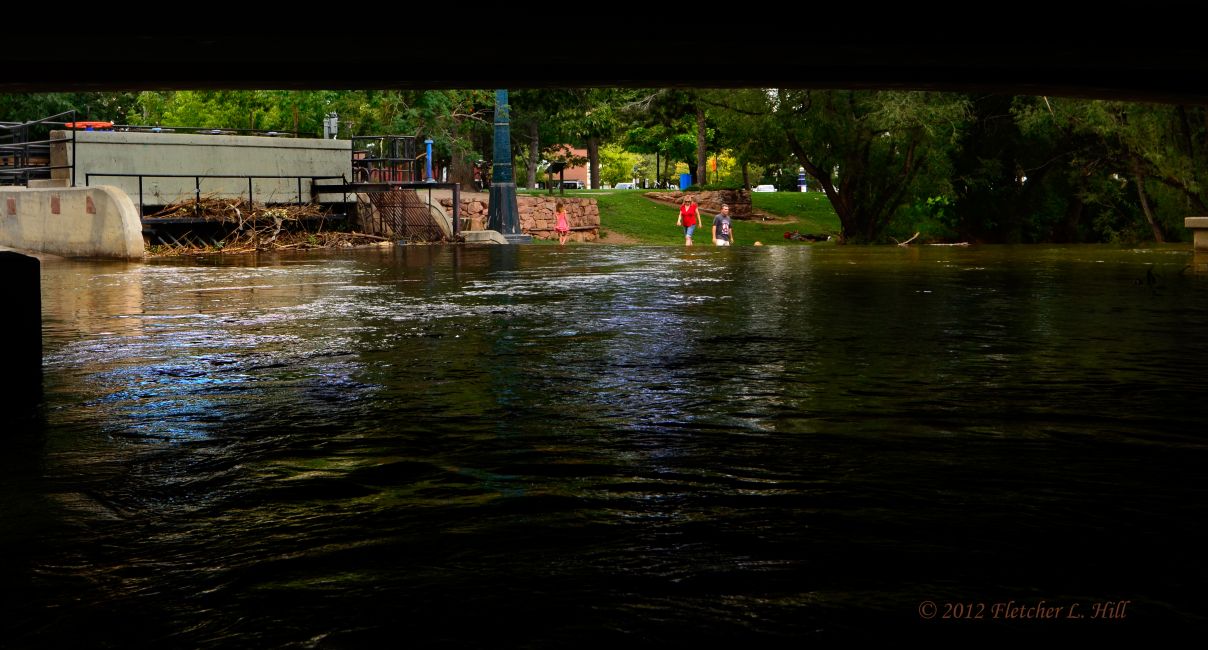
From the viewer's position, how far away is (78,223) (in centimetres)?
2878

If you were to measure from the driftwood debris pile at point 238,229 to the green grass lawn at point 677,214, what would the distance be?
66.0 ft

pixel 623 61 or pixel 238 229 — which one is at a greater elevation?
pixel 623 61

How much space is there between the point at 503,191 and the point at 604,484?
34.2 meters

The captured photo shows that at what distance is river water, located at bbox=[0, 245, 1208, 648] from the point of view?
3.93m

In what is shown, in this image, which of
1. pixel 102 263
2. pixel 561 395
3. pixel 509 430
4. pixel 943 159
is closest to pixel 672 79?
pixel 561 395

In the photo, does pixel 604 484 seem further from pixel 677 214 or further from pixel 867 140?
pixel 677 214

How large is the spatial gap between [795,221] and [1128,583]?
62454 mm

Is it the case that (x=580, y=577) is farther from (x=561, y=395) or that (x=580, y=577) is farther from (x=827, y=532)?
(x=561, y=395)

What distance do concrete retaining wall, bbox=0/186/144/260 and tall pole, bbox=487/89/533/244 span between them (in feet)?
41.8

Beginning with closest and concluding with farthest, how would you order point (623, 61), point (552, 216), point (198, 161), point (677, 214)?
point (623, 61)
point (198, 161)
point (552, 216)
point (677, 214)

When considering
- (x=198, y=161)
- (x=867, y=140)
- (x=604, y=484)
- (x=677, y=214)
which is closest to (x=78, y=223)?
(x=198, y=161)

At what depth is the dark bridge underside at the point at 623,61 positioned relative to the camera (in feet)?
45.2

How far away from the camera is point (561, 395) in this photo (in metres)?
8.20

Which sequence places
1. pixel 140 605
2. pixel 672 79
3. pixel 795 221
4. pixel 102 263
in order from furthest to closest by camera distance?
pixel 795 221
pixel 102 263
pixel 672 79
pixel 140 605
